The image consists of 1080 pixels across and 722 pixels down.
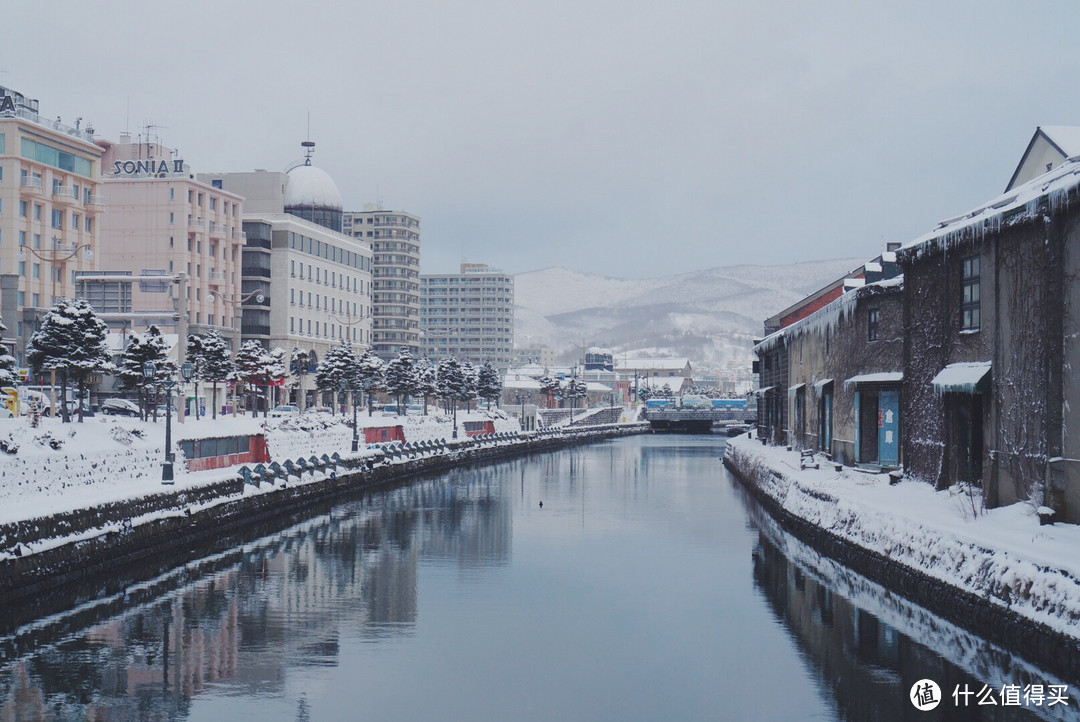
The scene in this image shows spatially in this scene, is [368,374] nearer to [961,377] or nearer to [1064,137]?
[1064,137]

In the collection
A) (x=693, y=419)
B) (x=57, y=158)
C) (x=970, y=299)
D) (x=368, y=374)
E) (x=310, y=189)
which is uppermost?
(x=310, y=189)

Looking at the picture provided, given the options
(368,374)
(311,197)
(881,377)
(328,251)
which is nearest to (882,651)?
(881,377)

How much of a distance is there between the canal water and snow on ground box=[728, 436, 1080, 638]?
48.0 inches

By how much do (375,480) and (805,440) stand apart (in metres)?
23.1

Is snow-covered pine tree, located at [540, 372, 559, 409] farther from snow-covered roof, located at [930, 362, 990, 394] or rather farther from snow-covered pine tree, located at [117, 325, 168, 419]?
snow-covered roof, located at [930, 362, 990, 394]

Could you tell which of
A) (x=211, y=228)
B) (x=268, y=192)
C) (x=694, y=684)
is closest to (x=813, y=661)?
(x=694, y=684)

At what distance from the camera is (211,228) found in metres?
111

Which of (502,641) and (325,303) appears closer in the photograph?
(502,641)

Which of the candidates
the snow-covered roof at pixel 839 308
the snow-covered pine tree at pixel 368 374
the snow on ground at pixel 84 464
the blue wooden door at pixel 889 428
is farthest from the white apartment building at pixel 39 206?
the blue wooden door at pixel 889 428

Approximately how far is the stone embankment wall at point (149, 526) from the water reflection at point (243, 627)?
1.62 metres

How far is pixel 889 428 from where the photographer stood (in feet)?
131

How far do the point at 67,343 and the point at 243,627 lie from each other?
24.8m

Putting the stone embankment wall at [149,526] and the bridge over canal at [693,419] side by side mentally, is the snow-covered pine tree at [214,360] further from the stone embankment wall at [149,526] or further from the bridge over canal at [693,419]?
the bridge over canal at [693,419]

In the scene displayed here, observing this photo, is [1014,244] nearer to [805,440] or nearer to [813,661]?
[813,661]
